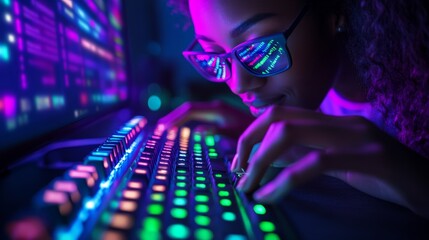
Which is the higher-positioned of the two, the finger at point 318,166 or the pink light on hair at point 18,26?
the pink light on hair at point 18,26

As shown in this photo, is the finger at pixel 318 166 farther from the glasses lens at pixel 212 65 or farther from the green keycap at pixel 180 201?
the glasses lens at pixel 212 65

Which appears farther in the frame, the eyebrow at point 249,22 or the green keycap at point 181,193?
the eyebrow at point 249,22

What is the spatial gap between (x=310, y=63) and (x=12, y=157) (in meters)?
0.58

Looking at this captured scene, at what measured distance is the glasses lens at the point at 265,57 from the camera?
0.65 metres

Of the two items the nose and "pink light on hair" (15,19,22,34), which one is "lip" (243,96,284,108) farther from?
"pink light on hair" (15,19,22,34)

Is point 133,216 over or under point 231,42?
under

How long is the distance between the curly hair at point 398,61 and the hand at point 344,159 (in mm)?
159

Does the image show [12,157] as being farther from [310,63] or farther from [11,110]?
[310,63]

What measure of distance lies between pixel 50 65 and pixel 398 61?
1.96ft

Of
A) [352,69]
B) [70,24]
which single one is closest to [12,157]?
[70,24]

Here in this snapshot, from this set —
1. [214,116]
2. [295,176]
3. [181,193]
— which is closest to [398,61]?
[295,176]

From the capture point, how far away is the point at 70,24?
2.18 ft

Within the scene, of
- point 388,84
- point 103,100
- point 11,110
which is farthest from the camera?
point 103,100

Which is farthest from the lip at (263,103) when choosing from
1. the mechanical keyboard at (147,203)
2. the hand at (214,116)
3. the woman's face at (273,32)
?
the mechanical keyboard at (147,203)
